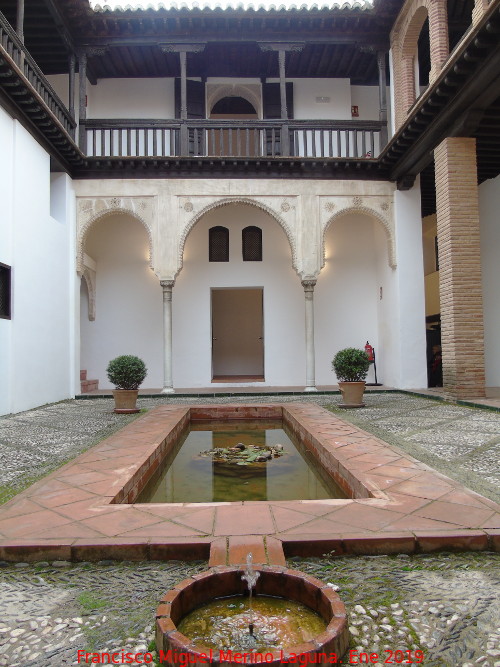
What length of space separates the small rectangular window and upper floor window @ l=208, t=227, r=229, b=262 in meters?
6.02

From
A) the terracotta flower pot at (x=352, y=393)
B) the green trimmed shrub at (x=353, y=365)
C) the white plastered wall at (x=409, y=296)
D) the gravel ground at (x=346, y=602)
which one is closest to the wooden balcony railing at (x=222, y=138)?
the white plastered wall at (x=409, y=296)

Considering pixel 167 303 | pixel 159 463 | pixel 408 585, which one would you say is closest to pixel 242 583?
pixel 408 585

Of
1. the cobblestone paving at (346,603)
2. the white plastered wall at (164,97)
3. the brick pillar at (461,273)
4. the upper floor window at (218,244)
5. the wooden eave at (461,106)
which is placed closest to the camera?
the cobblestone paving at (346,603)

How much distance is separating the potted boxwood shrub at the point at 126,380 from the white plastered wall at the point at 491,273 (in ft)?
26.8

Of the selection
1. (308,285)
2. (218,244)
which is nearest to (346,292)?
(308,285)

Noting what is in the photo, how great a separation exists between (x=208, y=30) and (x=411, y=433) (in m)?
10.4

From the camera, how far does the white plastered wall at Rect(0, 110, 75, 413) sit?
27.4ft

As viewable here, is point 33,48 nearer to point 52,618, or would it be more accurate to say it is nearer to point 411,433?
point 411,433

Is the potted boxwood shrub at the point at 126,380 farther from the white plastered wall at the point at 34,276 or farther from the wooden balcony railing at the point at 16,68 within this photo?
the wooden balcony railing at the point at 16,68

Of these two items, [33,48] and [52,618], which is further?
[33,48]

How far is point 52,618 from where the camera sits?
192 centimetres

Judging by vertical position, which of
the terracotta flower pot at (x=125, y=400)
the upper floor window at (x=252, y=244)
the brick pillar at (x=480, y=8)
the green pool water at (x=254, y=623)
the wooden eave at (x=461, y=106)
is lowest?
the green pool water at (x=254, y=623)

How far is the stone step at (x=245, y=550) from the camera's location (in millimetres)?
2275

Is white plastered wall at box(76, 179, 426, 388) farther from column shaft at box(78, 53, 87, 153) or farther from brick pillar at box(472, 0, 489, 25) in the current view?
brick pillar at box(472, 0, 489, 25)
